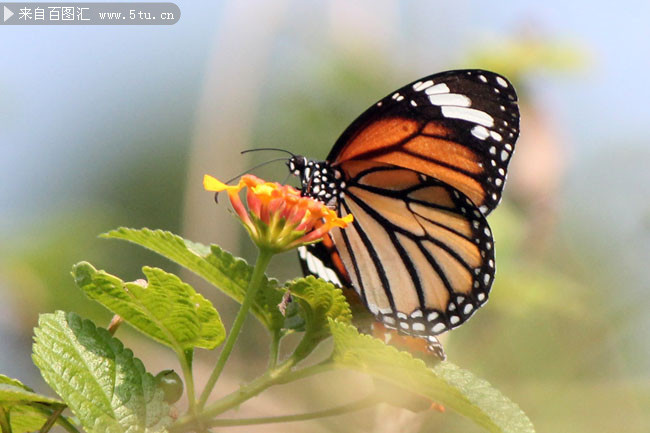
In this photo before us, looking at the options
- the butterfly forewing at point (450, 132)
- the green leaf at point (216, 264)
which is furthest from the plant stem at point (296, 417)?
the butterfly forewing at point (450, 132)

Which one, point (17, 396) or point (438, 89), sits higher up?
point (438, 89)

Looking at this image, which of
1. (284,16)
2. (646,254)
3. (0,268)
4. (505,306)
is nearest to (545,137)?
(646,254)

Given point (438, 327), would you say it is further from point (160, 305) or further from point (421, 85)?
point (160, 305)

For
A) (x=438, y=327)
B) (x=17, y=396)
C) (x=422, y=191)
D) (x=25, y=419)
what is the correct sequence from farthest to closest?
(x=422, y=191)
(x=438, y=327)
(x=25, y=419)
(x=17, y=396)

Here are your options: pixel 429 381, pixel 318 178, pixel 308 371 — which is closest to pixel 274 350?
pixel 308 371

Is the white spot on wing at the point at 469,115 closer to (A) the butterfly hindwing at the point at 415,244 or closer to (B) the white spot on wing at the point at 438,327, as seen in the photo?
(A) the butterfly hindwing at the point at 415,244

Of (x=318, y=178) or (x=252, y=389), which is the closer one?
(x=252, y=389)

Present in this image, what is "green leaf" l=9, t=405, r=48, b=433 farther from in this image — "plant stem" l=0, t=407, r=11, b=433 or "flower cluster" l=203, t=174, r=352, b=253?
"flower cluster" l=203, t=174, r=352, b=253
